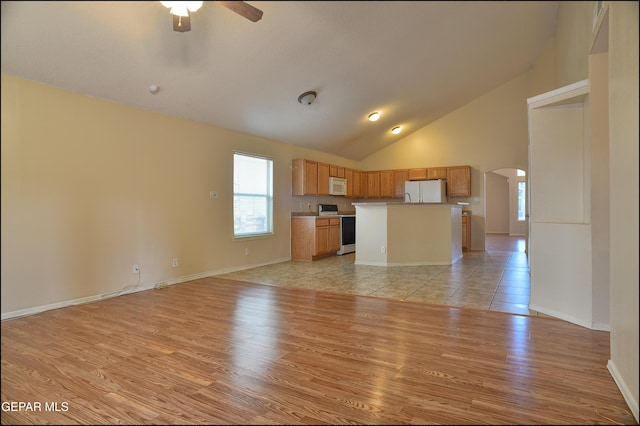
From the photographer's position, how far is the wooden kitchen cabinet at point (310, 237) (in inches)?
264

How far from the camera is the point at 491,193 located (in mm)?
12750

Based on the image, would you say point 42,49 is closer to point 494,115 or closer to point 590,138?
point 590,138

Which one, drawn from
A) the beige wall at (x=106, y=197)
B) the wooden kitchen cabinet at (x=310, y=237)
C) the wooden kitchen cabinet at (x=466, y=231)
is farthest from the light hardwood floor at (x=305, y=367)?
the wooden kitchen cabinet at (x=466, y=231)

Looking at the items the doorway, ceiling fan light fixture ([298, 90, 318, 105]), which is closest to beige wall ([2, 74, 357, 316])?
ceiling fan light fixture ([298, 90, 318, 105])

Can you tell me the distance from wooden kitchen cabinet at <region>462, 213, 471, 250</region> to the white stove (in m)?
2.49

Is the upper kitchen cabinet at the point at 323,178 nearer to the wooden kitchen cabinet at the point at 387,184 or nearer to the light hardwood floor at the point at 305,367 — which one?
the wooden kitchen cabinet at the point at 387,184

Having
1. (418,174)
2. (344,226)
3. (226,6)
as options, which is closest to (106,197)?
(226,6)

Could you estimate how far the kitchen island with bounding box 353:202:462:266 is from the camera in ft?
19.4

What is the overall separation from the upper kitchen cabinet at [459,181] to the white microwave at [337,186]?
8.01 feet

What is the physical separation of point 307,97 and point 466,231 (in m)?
5.07

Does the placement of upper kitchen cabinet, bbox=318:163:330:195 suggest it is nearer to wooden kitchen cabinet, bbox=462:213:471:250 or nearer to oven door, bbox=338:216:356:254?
oven door, bbox=338:216:356:254

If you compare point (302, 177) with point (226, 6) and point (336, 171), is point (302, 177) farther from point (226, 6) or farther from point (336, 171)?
point (226, 6)

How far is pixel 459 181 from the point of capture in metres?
8.17

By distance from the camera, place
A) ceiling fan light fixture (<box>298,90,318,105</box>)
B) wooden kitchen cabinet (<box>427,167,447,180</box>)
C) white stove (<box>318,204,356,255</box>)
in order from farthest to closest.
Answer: wooden kitchen cabinet (<box>427,167,447,180</box>) < white stove (<box>318,204,356,255</box>) < ceiling fan light fixture (<box>298,90,318,105</box>)
